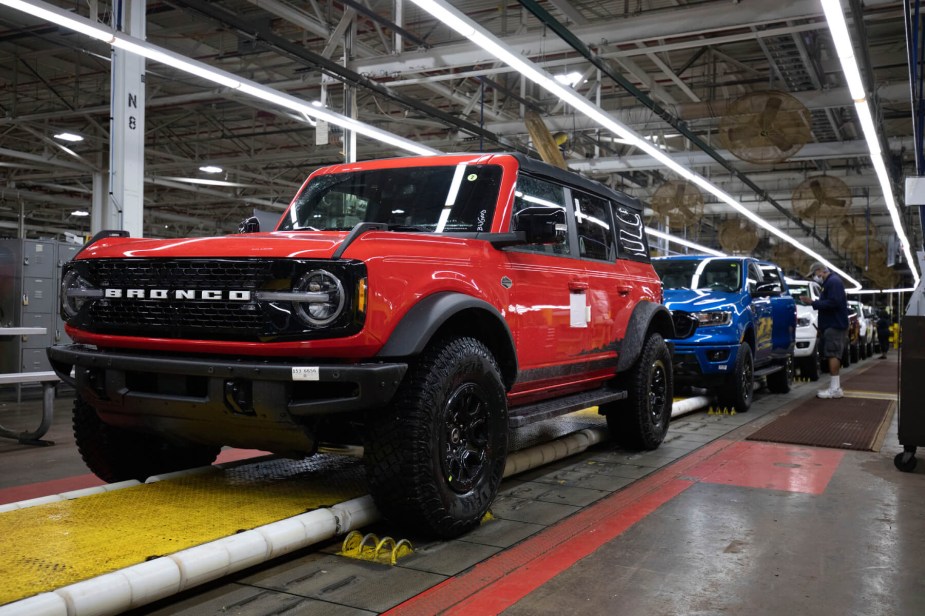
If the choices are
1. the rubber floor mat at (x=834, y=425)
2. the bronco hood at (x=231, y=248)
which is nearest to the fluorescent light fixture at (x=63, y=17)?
the bronco hood at (x=231, y=248)

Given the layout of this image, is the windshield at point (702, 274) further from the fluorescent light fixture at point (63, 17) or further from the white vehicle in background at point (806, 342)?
the fluorescent light fixture at point (63, 17)

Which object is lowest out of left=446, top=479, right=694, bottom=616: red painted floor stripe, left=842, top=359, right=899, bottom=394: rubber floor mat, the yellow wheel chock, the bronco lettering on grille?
left=842, top=359, right=899, bottom=394: rubber floor mat

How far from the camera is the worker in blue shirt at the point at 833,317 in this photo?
9984 mm

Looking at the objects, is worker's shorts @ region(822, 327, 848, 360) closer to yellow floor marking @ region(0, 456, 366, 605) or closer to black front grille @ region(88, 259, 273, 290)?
yellow floor marking @ region(0, 456, 366, 605)

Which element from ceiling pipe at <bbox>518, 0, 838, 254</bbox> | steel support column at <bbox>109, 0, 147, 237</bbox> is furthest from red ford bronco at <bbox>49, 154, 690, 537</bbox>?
steel support column at <bbox>109, 0, 147, 237</bbox>

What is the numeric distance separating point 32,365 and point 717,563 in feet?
30.4

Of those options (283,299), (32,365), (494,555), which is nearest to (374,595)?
(494,555)

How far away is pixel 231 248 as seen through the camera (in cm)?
324

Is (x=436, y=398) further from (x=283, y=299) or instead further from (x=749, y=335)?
(x=749, y=335)

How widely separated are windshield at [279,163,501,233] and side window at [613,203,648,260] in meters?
1.78

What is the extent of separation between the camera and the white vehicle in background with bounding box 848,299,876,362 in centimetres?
1950

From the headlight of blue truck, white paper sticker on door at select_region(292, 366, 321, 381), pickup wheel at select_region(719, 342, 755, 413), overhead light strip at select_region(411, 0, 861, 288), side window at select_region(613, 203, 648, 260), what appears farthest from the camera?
pickup wheel at select_region(719, 342, 755, 413)

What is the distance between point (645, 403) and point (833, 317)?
5.71 metres

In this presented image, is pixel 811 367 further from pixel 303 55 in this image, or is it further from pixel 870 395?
pixel 303 55
